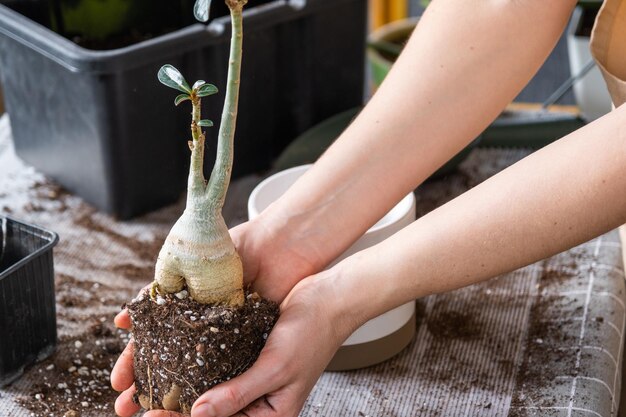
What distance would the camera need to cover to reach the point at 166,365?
819mm

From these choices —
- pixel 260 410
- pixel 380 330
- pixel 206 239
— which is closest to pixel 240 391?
pixel 260 410

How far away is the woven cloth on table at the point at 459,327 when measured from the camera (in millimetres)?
931

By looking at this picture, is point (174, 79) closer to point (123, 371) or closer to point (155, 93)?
point (123, 371)

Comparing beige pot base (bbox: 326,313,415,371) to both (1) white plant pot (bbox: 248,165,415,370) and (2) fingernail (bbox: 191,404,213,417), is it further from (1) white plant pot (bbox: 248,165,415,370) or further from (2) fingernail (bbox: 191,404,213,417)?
(2) fingernail (bbox: 191,404,213,417)

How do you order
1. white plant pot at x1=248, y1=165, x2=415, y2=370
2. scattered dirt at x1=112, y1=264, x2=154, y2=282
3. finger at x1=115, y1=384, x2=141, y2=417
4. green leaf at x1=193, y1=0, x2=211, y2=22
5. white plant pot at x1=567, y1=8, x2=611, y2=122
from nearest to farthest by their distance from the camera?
1. green leaf at x1=193, y1=0, x2=211, y2=22
2. finger at x1=115, y1=384, x2=141, y2=417
3. white plant pot at x1=248, y1=165, x2=415, y2=370
4. scattered dirt at x1=112, y1=264, x2=154, y2=282
5. white plant pot at x1=567, y1=8, x2=611, y2=122

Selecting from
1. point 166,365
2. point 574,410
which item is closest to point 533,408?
point 574,410

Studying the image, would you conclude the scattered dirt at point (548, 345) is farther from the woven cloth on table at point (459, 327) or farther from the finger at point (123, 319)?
the finger at point (123, 319)

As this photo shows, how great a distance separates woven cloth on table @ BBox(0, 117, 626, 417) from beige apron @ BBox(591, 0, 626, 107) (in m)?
0.27

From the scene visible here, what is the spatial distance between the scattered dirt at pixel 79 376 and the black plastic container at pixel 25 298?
0.02 metres

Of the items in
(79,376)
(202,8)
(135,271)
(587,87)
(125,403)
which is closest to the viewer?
(202,8)

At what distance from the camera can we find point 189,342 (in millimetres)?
803

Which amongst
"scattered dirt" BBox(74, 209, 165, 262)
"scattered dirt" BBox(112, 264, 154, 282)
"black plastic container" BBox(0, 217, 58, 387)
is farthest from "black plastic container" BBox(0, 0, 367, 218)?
"black plastic container" BBox(0, 217, 58, 387)

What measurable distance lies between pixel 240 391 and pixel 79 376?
27 cm

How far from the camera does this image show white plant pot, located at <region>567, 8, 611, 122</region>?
4.58 feet
